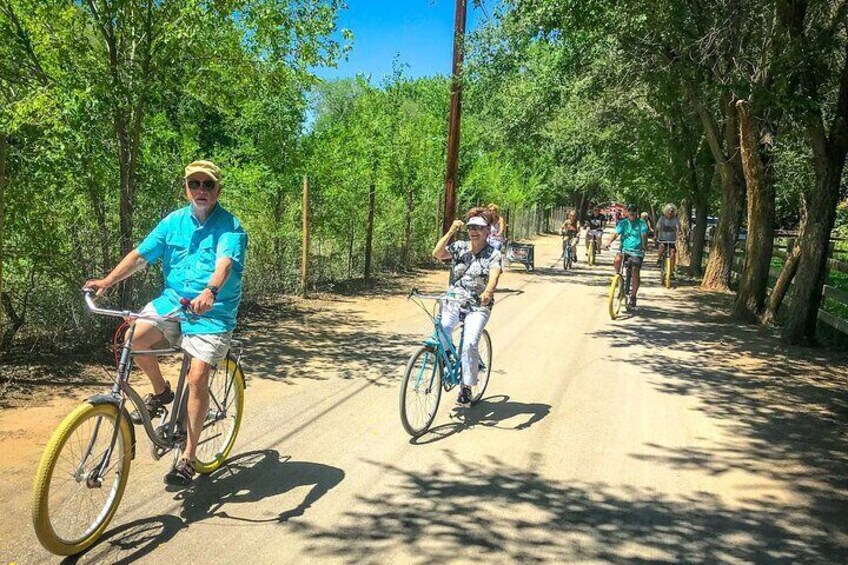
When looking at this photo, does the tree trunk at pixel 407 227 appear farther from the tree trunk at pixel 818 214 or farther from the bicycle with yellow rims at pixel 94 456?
the bicycle with yellow rims at pixel 94 456

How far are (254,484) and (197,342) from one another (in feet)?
3.55

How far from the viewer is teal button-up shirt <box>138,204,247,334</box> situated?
13.0ft

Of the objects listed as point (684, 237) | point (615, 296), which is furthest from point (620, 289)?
point (684, 237)

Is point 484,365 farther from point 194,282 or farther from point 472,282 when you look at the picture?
point 194,282

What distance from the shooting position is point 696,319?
12508mm

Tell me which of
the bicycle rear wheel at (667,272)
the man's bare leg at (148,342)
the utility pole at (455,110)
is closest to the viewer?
the man's bare leg at (148,342)

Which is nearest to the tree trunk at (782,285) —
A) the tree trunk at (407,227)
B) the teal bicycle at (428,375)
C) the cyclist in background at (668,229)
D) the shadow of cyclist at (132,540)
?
the cyclist in background at (668,229)

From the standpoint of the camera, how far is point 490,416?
614 cm

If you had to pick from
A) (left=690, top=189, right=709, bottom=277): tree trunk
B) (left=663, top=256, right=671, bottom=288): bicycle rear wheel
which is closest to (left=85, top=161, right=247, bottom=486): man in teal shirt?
(left=663, top=256, right=671, bottom=288): bicycle rear wheel

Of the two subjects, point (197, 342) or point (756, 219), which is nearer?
point (197, 342)

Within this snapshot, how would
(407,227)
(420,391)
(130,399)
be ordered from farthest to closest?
(407,227), (420,391), (130,399)

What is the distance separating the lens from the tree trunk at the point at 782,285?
1124 centimetres

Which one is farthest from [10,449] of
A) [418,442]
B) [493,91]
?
[493,91]

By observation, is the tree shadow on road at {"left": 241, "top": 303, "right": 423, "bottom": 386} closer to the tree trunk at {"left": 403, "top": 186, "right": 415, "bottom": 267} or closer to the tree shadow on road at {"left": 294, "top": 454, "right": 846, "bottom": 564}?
the tree shadow on road at {"left": 294, "top": 454, "right": 846, "bottom": 564}
